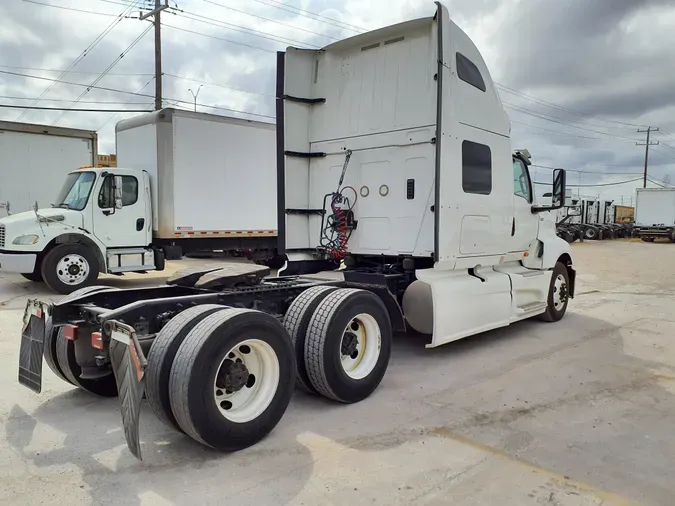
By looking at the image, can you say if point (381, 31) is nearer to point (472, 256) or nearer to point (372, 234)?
point (372, 234)

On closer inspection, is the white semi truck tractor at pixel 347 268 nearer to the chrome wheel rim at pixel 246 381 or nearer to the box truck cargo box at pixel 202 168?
the chrome wheel rim at pixel 246 381

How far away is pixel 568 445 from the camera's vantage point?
3945 mm

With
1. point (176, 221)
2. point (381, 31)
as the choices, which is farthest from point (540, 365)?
point (176, 221)

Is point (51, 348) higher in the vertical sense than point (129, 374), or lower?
lower

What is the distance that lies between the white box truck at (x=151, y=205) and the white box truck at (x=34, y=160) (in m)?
2.41

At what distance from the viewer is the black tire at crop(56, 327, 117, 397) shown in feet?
14.8

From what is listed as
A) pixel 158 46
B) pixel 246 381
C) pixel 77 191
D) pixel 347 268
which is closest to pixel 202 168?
pixel 77 191

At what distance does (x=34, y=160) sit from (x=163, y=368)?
1253 centimetres

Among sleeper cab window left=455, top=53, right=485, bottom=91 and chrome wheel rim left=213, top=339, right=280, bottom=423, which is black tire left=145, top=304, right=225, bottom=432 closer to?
chrome wheel rim left=213, top=339, right=280, bottom=423

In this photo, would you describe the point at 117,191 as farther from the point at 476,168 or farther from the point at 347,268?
the point at 476,168

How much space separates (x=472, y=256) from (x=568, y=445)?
2.96 metres

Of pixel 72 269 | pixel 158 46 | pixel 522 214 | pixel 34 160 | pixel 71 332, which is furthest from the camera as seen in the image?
pixel 158 46

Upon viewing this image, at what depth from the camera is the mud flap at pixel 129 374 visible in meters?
3.27

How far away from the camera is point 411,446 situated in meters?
3.90
